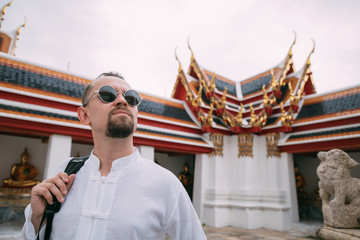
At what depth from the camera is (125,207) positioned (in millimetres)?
1056

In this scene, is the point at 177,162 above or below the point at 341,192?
above

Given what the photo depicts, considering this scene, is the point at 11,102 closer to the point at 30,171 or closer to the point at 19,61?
the point at 19,61

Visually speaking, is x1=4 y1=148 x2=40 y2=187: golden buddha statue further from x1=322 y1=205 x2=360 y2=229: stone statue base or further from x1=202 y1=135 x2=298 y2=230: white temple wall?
x1=322 y1=205 x2=360 y2=229: stone statue base

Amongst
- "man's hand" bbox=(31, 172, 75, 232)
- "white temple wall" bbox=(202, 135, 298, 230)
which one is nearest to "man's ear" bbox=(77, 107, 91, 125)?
"man's hand" bbox=(31, 172, 75, 232)

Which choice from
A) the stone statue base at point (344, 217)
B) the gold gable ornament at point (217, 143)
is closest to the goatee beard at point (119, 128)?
the stone statue base at point (344, 217)

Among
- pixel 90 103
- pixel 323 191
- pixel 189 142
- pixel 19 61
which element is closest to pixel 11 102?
pixel 19 61

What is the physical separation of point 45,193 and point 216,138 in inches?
303

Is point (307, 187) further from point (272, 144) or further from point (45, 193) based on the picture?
point (45, 193)

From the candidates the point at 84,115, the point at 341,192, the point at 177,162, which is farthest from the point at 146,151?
the point at 84,115

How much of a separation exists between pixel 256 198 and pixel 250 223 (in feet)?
2.74

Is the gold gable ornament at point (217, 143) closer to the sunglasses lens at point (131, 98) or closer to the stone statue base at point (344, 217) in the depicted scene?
the stone statue base at point (344, 217)

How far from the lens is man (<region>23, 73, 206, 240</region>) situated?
1045 mm

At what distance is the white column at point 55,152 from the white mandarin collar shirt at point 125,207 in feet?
15.8

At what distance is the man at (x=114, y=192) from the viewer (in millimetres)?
1045
